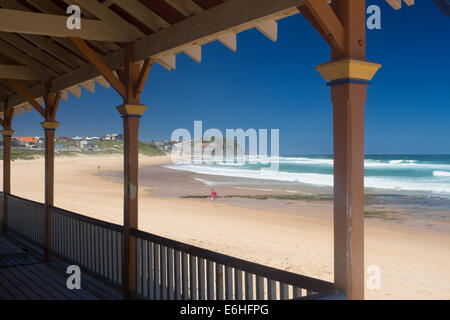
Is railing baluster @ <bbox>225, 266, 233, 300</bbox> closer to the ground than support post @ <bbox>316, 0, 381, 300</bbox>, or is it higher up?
closer to the ground

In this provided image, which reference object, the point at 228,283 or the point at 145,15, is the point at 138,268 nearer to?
the point at 228,283

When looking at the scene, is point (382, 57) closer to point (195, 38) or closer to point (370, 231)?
point (370, 231)

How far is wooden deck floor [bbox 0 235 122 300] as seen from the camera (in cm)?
415

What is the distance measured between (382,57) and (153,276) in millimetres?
74265

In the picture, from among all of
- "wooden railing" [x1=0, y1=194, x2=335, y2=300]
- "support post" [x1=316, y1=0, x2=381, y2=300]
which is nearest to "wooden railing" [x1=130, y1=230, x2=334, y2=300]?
"wooden railing" [x1=0, y1=194, x2=335, y2=300]

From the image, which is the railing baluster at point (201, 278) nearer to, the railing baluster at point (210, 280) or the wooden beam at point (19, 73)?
the railing baluster at point (210, 280)

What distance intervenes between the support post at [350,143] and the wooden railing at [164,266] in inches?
6.8

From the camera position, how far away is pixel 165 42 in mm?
3684

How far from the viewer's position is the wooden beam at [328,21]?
6.84ft

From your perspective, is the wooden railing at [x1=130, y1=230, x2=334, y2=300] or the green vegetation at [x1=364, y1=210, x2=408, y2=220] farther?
the green vegetation at [x1=364, y1=210, x2=408, y2=220]

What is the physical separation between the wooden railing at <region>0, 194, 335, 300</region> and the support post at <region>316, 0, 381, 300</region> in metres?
0.17

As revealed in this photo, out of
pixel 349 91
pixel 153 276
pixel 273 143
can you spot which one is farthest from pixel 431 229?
pixel 273 143

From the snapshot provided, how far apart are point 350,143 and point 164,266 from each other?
225 cm

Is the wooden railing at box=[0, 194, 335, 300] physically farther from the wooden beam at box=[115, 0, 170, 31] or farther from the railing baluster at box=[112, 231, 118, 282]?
the wooden beam at box=[115, 0, 170, 31]
